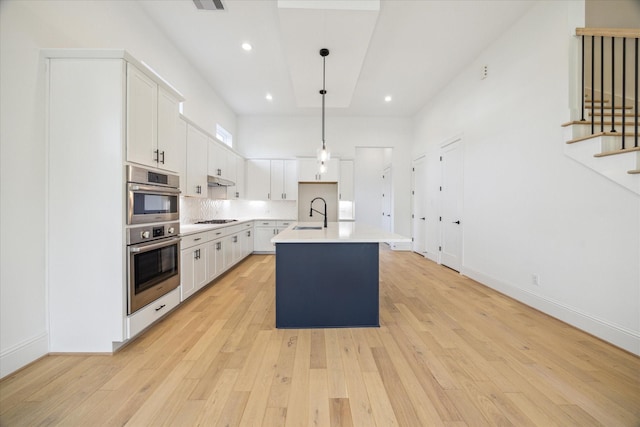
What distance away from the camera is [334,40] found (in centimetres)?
296

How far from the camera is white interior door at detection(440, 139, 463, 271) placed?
4.34 metres

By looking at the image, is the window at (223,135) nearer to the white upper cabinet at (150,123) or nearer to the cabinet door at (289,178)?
the cabinet door at (289,178)

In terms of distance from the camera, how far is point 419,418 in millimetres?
1361

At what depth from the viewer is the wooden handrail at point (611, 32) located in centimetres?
217

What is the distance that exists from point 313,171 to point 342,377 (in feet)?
16.2

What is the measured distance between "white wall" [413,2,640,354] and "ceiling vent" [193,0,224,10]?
3.61m

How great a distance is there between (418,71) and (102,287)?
5162 millimetres

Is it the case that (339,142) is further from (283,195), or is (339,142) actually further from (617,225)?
(617,225)

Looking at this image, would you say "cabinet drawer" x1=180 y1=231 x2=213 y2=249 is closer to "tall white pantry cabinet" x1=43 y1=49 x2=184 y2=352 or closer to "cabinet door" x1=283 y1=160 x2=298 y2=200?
"tall white pantry cabinet" x1=43 y1=49 x2=184 y2=352

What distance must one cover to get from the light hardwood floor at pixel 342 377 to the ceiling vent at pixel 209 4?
3435mm

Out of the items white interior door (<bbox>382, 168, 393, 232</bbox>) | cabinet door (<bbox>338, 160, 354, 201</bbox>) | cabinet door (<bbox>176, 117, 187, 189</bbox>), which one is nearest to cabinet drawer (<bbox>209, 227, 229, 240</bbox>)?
cabinet door (<bbox>176, 117, 187, 189</bbox>)

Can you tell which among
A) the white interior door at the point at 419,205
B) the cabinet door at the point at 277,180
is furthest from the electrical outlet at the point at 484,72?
the cabinet door at the point at 277,180

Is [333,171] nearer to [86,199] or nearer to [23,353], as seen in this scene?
[86,199]

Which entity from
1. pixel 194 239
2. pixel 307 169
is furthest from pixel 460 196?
pixel 194 239
